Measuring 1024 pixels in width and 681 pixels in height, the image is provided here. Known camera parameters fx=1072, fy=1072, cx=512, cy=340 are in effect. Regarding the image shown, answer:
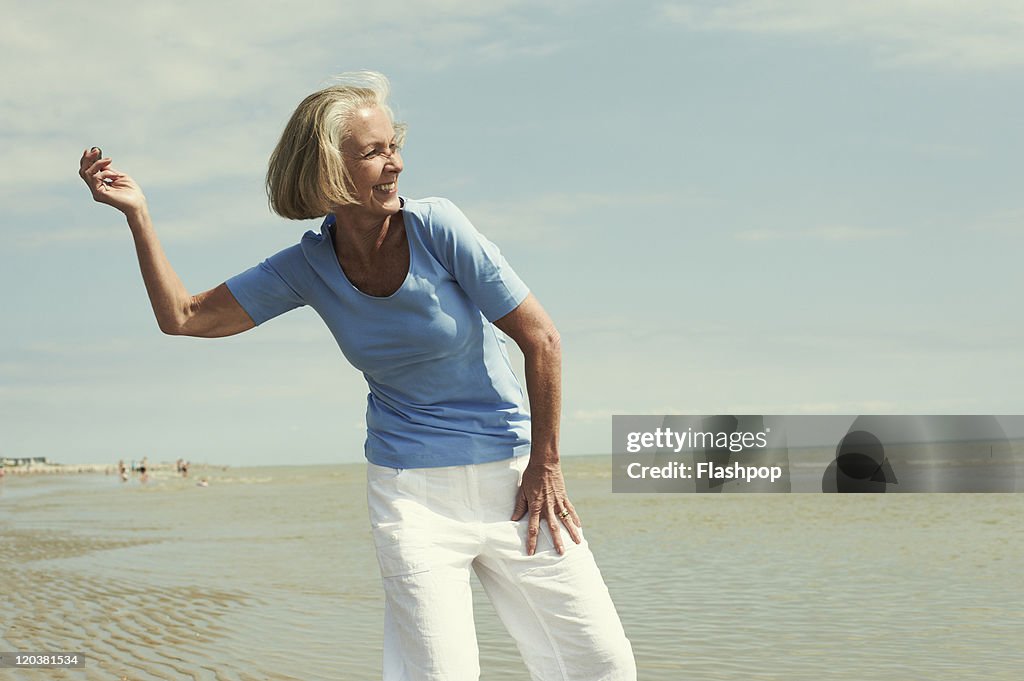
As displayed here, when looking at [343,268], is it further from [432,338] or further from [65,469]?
[65,469]

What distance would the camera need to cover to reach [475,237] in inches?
102

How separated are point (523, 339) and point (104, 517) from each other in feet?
70.7

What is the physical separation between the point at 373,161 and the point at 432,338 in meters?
0.44

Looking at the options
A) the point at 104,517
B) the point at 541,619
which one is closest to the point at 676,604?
the point at 541,619

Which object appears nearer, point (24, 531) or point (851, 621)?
point (851, 621)

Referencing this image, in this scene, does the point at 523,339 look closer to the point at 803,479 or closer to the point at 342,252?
the point at 342,252

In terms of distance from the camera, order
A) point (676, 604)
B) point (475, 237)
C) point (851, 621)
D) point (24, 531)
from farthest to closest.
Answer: point (24, 531), point (676, 604), point (851, 621), point (475, 237)

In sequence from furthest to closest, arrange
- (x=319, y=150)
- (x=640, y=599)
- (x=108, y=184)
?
(x=640, y=599), (x=108, y=184), (x=319, y=150)

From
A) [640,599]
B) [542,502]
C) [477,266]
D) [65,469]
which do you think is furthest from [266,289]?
[65,469]

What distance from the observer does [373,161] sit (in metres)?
2.53

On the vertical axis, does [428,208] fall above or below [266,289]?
above

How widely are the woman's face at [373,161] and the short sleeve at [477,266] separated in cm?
12

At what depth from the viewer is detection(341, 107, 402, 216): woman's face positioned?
8.29 feet

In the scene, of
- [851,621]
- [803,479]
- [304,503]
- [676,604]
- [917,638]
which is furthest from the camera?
[803,479]
